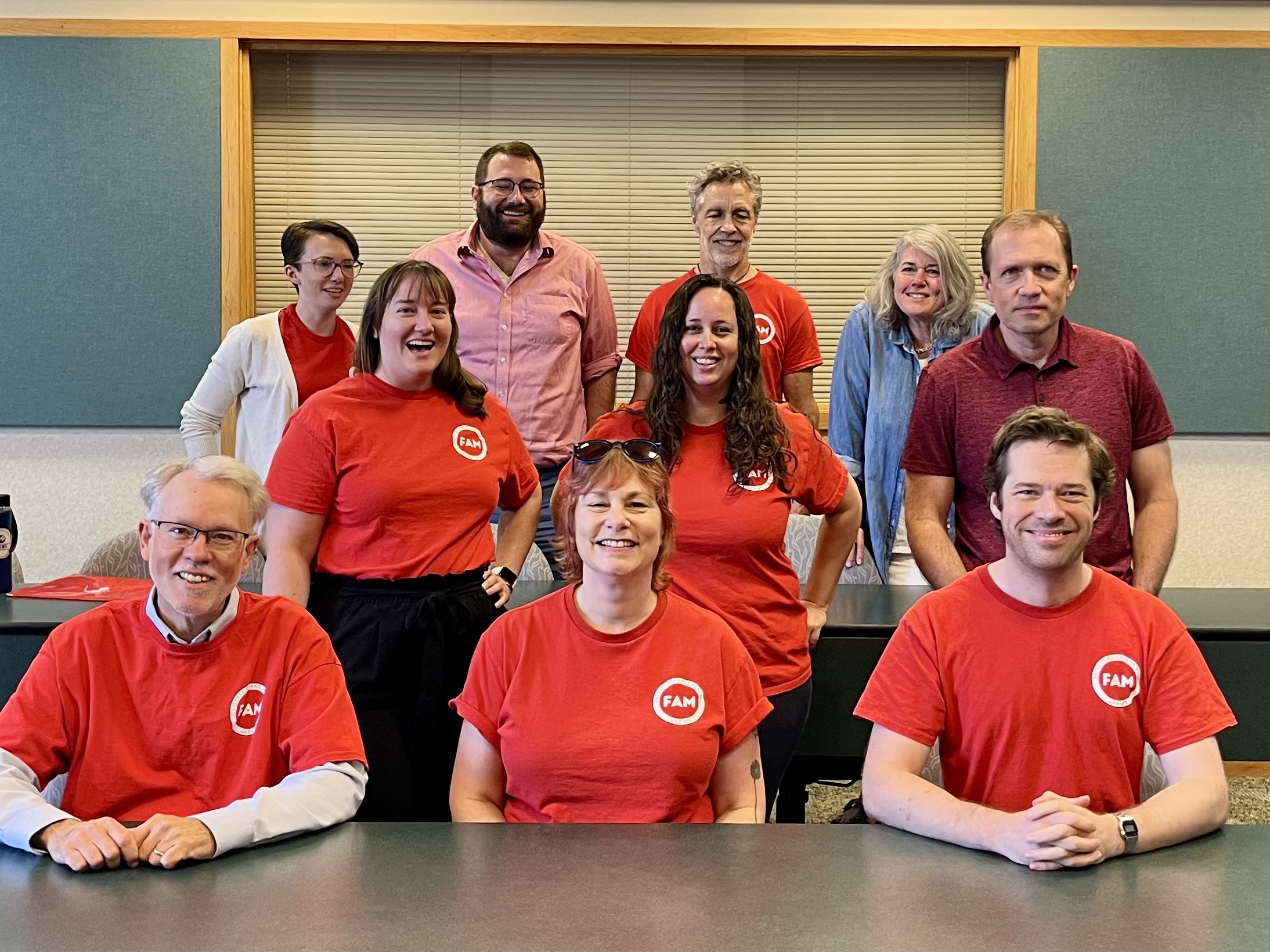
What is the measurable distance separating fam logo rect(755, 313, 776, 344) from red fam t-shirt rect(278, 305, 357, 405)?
1.10m

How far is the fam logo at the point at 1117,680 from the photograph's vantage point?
6.05ft

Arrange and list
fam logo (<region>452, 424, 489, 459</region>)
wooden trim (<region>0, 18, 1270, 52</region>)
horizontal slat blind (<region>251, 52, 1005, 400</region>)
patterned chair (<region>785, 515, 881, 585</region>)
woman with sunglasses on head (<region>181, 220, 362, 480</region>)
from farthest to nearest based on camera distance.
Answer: horizontal slat blind (<region>251, 52, 1005, 400</region>) < wooden trim (<region>0, 18, 1270, 52</region>) < patterned chair (<region>785, 515, 881, 585</region>) < woman with sunglasses on head (<region>181, 220, 362, 480</region>) < fam logo (<region>452, 424, 489, 459</region>)

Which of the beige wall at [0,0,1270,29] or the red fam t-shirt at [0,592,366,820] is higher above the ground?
the beige wall at [0,0,1270,29]

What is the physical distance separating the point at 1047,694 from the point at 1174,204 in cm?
331

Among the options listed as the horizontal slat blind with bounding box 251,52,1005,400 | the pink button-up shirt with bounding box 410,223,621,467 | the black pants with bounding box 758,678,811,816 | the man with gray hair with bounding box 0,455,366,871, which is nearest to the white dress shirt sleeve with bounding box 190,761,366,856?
the man with gray hair with bounding box 0,455,366,871

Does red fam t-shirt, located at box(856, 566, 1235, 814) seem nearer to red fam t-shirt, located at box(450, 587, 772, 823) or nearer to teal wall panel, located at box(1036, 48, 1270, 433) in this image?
red fam t-shirt, located at box(450, 587, 772, 823)

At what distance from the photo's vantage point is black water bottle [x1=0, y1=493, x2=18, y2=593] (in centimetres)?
316

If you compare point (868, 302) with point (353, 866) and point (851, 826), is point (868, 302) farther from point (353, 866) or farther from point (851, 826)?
point (353, 866)

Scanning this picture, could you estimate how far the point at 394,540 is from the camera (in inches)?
93.9

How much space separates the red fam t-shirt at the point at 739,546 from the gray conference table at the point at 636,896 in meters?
0.72

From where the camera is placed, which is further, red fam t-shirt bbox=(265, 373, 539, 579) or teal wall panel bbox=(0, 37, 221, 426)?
teal wall panel bbox=(0, 37, 221, 426)

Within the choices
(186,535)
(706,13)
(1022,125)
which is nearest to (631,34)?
(706,13)

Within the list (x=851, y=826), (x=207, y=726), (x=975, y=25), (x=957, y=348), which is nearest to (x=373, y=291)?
(x=207, y=726)

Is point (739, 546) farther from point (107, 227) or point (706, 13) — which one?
point (107, 227)
